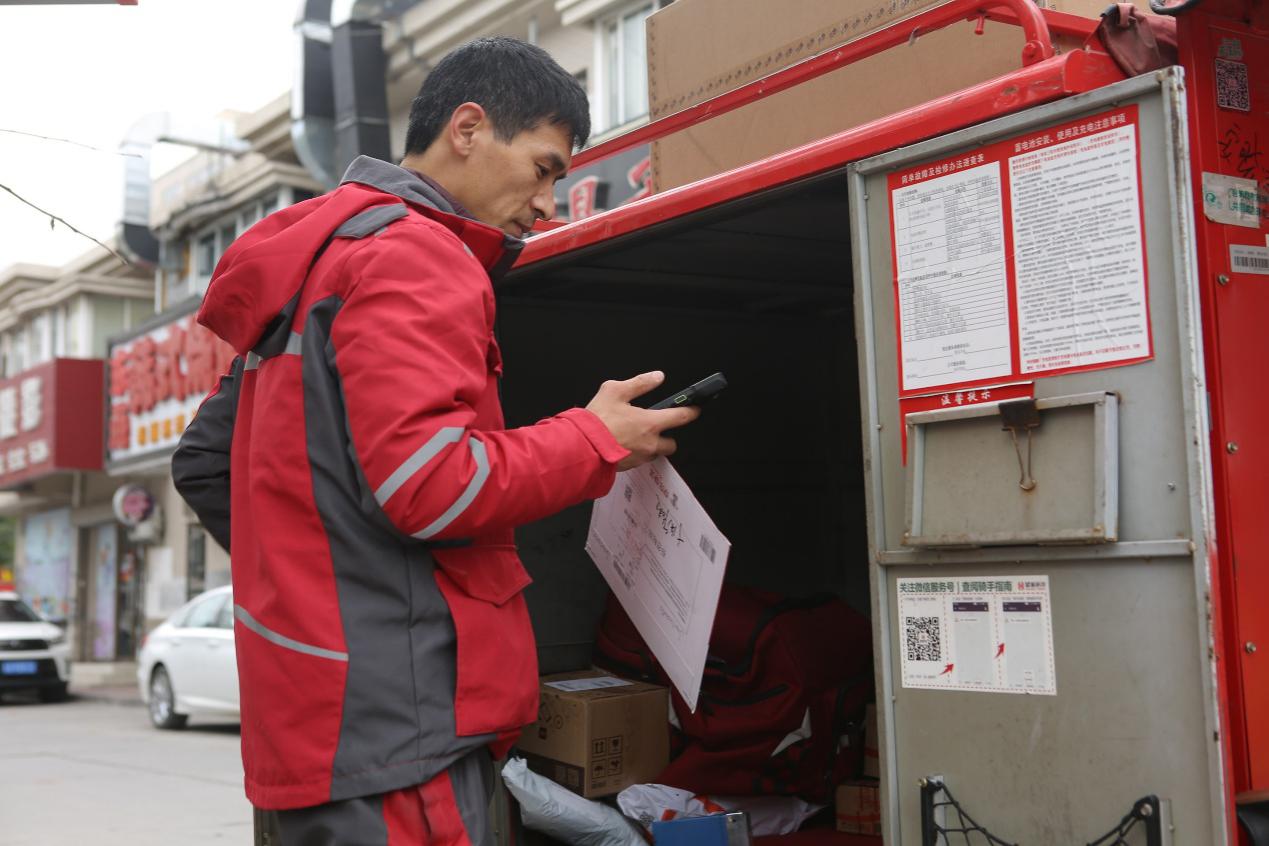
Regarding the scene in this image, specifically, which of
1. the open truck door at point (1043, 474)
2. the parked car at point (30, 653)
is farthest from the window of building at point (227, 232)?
the open truck door at point (1043, 474)

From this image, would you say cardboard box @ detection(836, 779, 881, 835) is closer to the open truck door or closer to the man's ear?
the open truck door

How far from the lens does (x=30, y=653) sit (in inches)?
717

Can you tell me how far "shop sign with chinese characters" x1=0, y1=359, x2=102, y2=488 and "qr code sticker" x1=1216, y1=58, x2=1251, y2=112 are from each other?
78.0 feet

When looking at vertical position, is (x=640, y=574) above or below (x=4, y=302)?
below

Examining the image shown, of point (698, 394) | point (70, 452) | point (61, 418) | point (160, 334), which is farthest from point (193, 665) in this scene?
point (698, 394)

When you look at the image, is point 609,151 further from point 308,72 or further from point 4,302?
point 4,302

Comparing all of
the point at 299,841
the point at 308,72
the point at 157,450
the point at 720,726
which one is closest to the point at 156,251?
the point at 157,450

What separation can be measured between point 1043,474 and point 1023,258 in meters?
0.36

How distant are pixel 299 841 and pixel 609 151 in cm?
195

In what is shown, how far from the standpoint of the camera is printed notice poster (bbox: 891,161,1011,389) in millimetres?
2281

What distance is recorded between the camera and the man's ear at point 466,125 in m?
2.26

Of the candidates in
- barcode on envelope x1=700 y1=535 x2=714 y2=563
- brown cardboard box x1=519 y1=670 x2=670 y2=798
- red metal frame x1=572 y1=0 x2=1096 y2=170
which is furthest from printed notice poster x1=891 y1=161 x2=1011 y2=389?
brown cardboard box x1=519 y1=670 x2=670 y2=798

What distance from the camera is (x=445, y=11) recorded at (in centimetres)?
1648

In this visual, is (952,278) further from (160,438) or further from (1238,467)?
(160,438)
